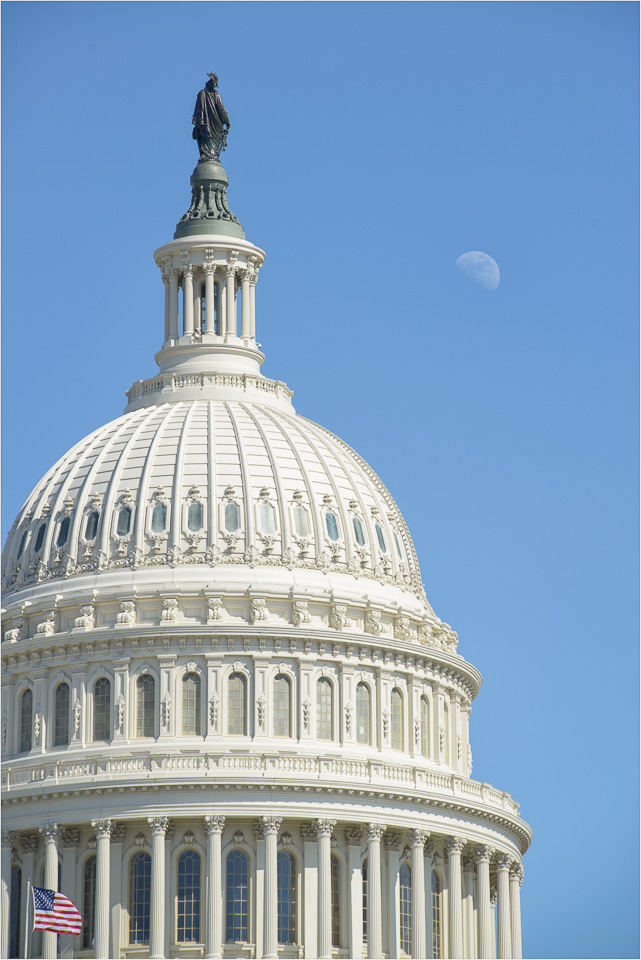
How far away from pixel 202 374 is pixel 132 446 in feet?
21.0

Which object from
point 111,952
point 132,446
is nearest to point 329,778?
point 111,952

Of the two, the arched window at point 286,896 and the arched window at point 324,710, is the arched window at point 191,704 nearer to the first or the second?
the arched window at point 324,710

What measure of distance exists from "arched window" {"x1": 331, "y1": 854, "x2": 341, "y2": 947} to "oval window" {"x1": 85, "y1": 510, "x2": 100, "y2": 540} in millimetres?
21006

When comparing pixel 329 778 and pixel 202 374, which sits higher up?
pixel 202 374

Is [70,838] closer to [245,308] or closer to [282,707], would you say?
[282,707]

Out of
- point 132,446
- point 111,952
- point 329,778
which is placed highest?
point 132,446

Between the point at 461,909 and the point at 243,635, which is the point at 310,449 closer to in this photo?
the point at 243,635

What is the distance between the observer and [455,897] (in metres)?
130

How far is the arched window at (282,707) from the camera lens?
130125 millimetres

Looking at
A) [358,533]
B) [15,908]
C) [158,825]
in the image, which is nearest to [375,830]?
[158,825]

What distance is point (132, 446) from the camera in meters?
139

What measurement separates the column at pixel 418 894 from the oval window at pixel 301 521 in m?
16.6

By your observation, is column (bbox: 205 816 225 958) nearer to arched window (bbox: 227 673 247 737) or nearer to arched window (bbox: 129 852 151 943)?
arched window (bbox: 129 852 151 943)

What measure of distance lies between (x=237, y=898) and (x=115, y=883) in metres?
5.72
